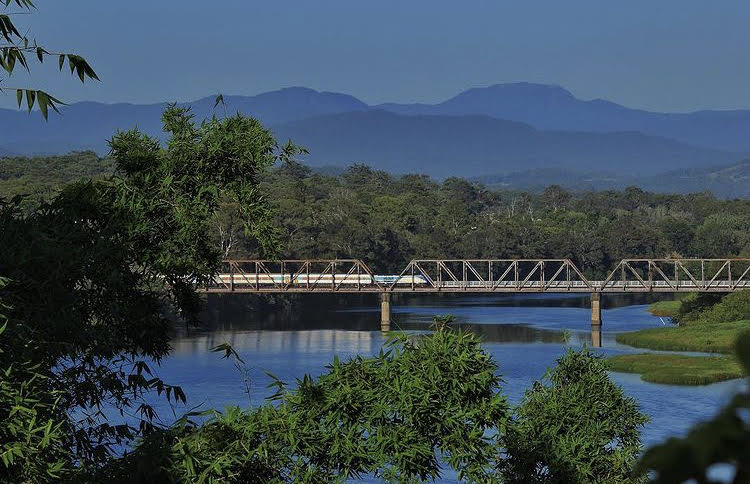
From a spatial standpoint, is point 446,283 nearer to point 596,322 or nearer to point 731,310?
point 596,322

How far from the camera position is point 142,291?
577 inches

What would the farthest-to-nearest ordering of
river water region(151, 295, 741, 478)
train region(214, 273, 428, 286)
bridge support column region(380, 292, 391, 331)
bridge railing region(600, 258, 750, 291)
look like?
1. train region(214, 273, 428, 286)
2. bridge railing region(600, 258, 750, 291)
3. bridge support column region(380, 292, 391, 331)
4. river water region(151, 295, 741, 478)

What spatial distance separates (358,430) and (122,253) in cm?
364

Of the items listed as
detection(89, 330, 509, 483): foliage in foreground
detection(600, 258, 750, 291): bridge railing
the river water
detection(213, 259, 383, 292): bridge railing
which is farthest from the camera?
detection(213, 259, 383, 292): bridge railing

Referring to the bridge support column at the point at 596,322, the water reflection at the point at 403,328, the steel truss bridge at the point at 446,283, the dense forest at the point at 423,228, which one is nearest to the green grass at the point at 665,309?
the water reflection at the point at 403,328

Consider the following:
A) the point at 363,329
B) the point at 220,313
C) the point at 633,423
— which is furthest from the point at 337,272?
the point at 633,423

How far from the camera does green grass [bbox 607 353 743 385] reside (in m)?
49.9

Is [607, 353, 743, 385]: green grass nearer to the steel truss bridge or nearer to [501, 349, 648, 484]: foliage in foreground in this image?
the steel truss bridge

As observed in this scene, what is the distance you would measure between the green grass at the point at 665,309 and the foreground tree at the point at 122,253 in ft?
234

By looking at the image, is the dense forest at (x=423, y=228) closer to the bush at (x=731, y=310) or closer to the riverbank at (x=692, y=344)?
the riverbank at (x=692, y=344)

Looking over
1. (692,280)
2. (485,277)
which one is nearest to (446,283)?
(692,280)

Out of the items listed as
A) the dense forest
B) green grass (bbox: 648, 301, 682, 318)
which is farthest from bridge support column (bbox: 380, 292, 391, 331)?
green grass (bbox: 648, 301, 682, 318)

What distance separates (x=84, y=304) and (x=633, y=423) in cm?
993

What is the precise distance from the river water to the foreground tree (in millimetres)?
7172
